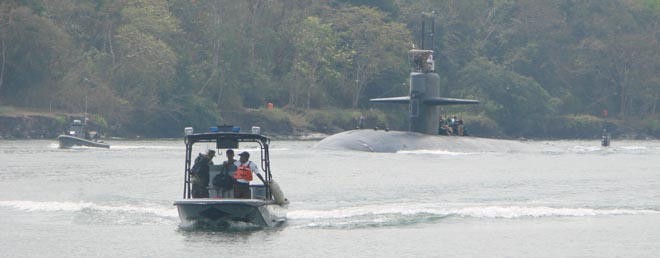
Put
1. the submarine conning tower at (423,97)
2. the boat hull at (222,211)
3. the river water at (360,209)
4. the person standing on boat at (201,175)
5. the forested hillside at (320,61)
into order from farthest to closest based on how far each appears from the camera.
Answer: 1. the forested hillside at (320,61)
2. the submarine conning tower at (423,97)
3. the person standing on boat at (201,175)
4. the boat hull at (222,211)
5. the river water at (360,209)

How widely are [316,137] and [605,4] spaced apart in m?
42.0

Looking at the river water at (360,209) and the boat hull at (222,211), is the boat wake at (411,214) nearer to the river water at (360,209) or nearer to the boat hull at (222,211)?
the river water at (360,209)

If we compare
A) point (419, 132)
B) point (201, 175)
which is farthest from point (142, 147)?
point (201, 175)

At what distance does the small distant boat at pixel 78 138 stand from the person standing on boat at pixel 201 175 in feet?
121

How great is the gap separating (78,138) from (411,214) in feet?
118

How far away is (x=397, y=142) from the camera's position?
63.1 meters

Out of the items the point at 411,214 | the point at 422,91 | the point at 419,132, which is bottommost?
the point at 411,214

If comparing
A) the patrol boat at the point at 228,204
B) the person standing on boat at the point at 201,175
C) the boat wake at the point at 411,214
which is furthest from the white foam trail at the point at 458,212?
the person standing on boat at the point at 201,175

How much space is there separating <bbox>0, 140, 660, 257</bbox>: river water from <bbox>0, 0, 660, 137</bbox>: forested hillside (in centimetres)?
2964

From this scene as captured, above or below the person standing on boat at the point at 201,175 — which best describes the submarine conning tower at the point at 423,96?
above

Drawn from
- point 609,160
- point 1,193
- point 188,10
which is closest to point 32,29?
point 188,10

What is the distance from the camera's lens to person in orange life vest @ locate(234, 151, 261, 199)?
99.7 ft

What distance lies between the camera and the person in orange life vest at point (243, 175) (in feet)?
99.7

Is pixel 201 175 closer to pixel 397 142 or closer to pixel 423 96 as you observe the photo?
pixel 397 142
